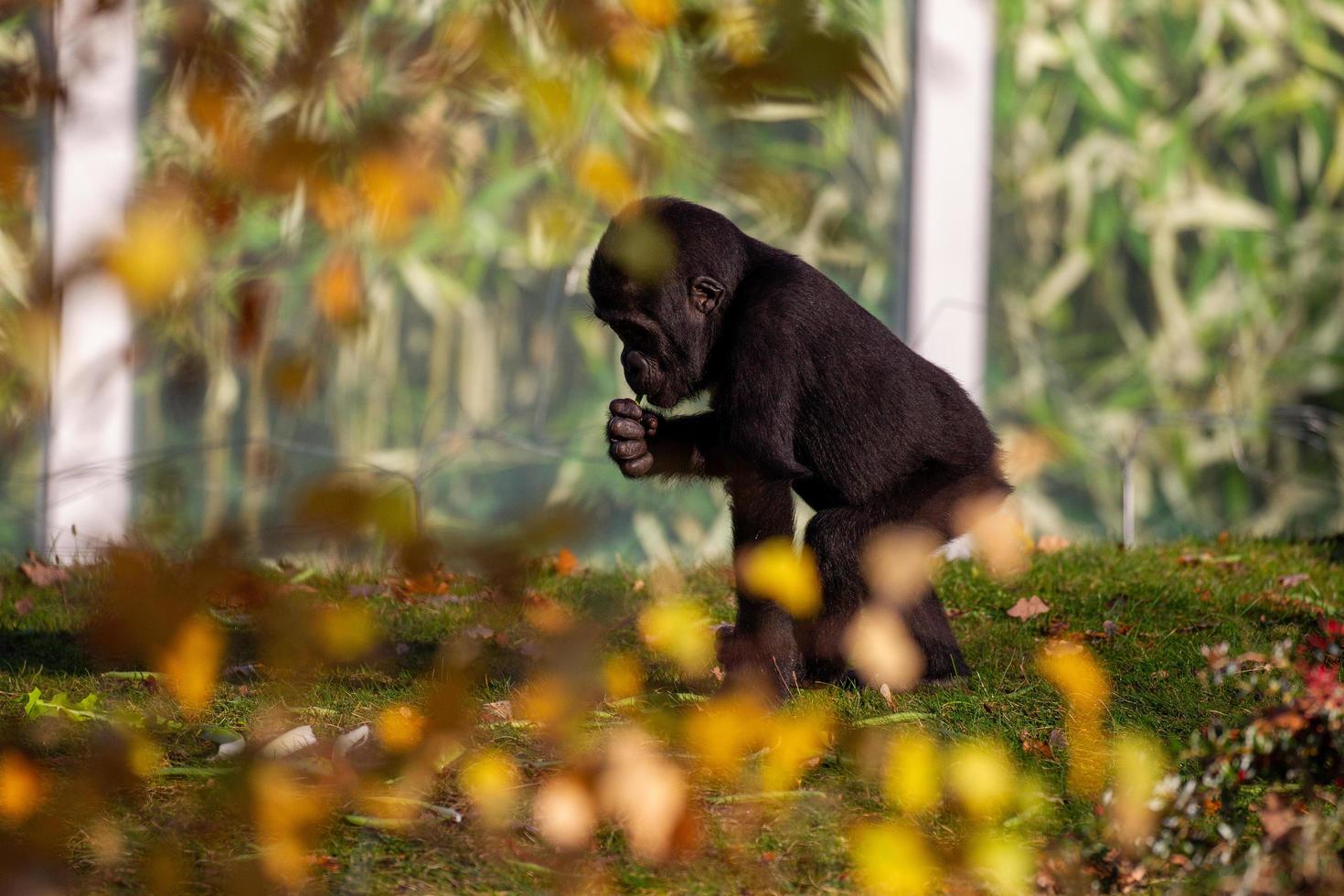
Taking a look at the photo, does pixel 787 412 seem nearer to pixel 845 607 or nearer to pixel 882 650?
pixel 845 607

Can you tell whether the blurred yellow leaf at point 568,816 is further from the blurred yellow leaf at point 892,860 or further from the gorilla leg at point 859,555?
the gorilla leg at point 859,555

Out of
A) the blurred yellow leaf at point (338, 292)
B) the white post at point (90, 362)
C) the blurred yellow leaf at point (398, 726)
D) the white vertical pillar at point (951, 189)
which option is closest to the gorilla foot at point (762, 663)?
the blurred yellow leaf at point (398, 726)

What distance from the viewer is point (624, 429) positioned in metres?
4.46

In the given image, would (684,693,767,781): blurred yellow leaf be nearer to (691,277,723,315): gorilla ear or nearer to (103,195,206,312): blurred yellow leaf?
(691,277,723,315): gorilla ear

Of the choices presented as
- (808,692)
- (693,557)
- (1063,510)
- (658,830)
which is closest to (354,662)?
(808,692)

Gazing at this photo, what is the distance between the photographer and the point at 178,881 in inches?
121

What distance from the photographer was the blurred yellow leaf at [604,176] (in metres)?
2.19

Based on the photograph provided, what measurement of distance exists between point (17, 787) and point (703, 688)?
6.83ft

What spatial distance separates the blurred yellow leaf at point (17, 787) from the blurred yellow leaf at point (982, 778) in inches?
86.7

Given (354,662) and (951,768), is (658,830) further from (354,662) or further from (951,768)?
(354,662)

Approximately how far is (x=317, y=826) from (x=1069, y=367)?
598cm

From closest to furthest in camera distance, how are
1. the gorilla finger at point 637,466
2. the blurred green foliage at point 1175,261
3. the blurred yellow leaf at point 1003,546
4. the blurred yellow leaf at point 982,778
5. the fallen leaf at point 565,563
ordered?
the blurred yellow leaf at point 982,778
the gorilla finger at point 637,466
the blurred yellow leaf at point 1003,546
the fallen leaf at point 565,563
the blurred green foliage at point 1175,261

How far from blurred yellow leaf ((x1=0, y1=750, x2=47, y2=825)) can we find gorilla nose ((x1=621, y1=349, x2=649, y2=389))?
1.93m

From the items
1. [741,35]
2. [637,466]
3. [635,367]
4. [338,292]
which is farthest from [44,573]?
[741,35]
